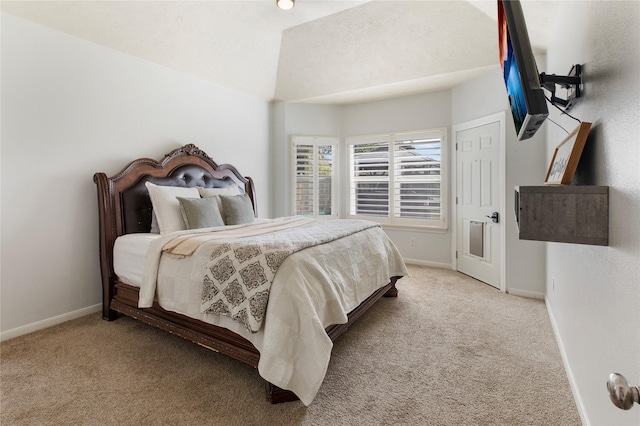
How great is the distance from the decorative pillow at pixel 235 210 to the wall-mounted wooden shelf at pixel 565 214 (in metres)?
2.67

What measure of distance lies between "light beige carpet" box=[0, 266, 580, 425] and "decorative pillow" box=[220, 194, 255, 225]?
1.27 metres

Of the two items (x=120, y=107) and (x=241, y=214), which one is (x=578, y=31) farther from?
(x=120, y=107)

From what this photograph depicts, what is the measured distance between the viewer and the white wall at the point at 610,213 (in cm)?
95

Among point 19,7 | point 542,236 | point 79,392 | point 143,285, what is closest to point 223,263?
point 143,285

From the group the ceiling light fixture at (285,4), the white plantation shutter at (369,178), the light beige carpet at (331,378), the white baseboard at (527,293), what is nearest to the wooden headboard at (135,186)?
the light beige carpet at (331,378)

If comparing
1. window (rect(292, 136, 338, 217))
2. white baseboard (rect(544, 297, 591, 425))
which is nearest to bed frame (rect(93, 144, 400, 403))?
white baseboard (rect(544, 297, 591, 425))

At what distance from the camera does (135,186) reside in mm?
3176

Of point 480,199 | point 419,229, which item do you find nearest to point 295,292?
point 480,199

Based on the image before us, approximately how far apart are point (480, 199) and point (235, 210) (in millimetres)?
3022

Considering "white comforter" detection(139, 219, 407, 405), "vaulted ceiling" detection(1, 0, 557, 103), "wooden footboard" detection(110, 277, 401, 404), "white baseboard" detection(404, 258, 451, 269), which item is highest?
"vaulted ceiling" detection(1, 0, 557, 103)

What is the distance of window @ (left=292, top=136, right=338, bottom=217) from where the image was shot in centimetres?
520

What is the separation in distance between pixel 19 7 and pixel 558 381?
4724mm

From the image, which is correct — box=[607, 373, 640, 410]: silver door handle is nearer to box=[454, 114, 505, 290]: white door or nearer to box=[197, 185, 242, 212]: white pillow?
box=[197, 185, 242, 212]: white pillow

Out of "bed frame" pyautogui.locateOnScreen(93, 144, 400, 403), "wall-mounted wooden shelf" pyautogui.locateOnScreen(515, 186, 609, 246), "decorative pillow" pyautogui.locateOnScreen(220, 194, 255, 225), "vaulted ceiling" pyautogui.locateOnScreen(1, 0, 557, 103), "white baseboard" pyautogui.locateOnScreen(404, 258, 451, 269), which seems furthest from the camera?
"white baseboard" pyautogui.locateOnScreen(404, 258, 451, 269)
